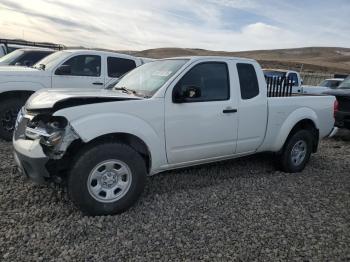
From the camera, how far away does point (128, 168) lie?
13.4 feet

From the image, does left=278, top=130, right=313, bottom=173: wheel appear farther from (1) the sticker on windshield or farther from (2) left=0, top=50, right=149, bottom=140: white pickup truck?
(2) left=0, top=50, right=149, bottom=140: white pickup truck

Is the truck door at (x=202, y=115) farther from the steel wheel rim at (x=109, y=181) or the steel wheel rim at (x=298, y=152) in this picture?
the steel wheel rim at (x=298, y=152)

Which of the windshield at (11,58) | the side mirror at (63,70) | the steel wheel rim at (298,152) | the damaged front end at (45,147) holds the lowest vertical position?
the steel wheel rim at (298,152)

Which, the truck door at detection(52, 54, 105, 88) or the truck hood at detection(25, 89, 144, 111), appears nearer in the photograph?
the truck hood at detection(25, 89, 144, 111)

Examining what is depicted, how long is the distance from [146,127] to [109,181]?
0.71 meters

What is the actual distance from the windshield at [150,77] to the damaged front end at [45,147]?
1122mm

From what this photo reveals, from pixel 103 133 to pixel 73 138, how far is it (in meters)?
0.30

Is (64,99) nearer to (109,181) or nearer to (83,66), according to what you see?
(109,181)

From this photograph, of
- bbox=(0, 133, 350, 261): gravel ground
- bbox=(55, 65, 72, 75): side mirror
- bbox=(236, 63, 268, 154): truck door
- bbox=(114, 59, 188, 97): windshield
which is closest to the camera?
bbox=(0, 133, 350, 261): gravel ground

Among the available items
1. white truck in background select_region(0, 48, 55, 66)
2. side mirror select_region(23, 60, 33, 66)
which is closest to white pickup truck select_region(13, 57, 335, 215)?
side mirror select_region(23, 60, 33, 66)

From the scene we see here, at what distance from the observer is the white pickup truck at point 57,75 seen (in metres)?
7.04

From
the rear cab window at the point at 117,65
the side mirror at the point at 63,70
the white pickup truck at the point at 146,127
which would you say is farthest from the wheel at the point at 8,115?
the white pickup truck at the point at 146,127

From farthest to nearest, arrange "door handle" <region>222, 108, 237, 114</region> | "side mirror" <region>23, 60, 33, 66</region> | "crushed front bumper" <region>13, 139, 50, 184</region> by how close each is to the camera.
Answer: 1. "side mirror" <region>23, 60, 33, 66</region>
2. "door handle" <region>222, 108, 237, 114</region>
3. "crushed front bumper" <region>13, 139, 50, 184</region>

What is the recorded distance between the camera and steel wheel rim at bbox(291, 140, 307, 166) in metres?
6.04
